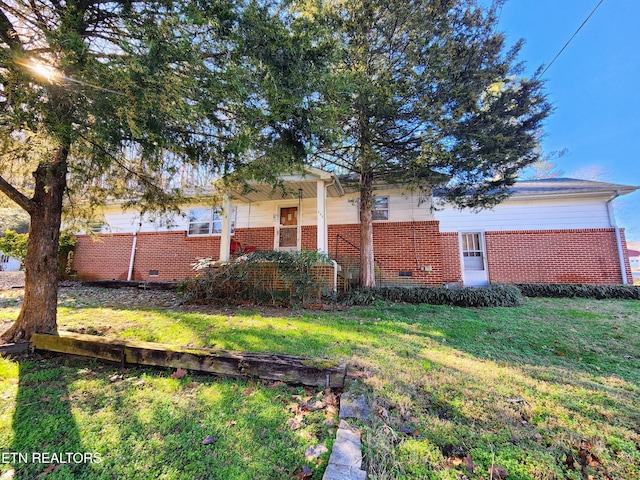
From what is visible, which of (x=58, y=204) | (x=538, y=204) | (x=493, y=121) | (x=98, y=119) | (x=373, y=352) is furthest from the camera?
(x=538, y=204)

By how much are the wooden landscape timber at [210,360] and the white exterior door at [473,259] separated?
10.0 metres

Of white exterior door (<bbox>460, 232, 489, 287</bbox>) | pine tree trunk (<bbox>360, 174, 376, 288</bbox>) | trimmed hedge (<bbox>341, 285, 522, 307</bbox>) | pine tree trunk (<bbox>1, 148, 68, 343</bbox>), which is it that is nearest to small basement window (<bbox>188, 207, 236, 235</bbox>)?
pine tree trunk (<bbox>360, 174, 376, 288</bbox>)

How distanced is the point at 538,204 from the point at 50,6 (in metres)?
13.7

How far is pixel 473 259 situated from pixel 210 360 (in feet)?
36.2

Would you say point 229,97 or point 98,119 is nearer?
point 98,119

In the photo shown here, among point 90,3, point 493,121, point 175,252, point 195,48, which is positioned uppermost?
point 493,121

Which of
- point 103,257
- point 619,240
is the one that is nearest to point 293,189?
point 103,257

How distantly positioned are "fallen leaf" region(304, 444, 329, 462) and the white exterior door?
10.8 metres

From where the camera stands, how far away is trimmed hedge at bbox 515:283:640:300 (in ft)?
27.0

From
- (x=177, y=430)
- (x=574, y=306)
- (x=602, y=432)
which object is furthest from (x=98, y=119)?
(x=574, y=306)

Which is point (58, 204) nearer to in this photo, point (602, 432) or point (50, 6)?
point (50, 6)

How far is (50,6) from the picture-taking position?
3.23 metres

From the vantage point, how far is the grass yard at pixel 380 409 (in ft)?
5.62

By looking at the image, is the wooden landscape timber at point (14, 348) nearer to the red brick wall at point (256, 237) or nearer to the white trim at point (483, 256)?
the red brick wall at point (256, 237)
